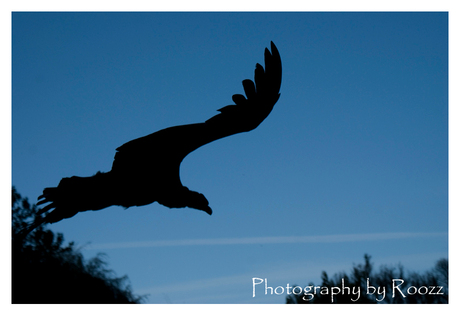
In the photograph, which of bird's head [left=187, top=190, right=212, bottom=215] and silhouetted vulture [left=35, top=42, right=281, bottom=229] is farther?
bird's head [left=187, top=190, right=212, bottom=215]

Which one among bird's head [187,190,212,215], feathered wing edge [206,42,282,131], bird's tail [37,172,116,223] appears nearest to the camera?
feathered wing edge [206,42,282,131]

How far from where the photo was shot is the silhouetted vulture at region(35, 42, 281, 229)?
5.65 metres

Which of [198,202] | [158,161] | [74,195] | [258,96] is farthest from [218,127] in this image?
[74,195]

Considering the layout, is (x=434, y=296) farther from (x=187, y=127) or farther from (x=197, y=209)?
(x=187, y=127)

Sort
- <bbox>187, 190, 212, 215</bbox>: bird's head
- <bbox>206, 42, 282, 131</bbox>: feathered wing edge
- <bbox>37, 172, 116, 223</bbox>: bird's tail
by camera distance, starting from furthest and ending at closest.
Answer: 1. <bbox>187, 190, 212, 215</bbox>: bird's head
2. <bbox>37, 172, 116, 223</bbox>: bird's tail
3. <bbox>206, 42, 282, 131</bbox>: feathered wing edge

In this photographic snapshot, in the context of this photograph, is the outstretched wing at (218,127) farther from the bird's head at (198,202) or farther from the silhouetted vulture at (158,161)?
the bird's head at (198,202)

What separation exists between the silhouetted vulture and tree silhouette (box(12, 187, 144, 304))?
1666 mm

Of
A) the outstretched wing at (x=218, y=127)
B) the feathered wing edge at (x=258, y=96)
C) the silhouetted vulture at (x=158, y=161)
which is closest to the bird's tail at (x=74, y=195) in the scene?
the silhouetted vulture at (x=158, y=161)

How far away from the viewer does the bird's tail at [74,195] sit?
235 inches

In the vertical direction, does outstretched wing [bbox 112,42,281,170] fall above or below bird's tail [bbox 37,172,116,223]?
above

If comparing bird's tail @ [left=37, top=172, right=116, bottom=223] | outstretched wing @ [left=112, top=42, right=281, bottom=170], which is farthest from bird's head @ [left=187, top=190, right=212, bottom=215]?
bird's tail @ [left=37, top=172, right=116, bottom=223]

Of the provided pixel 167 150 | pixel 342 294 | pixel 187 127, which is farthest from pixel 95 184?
pixel 342 294

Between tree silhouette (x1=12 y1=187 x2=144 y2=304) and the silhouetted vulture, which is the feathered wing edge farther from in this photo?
tree silhouette (x1=12 y1=187 x2=144 y2=304)
